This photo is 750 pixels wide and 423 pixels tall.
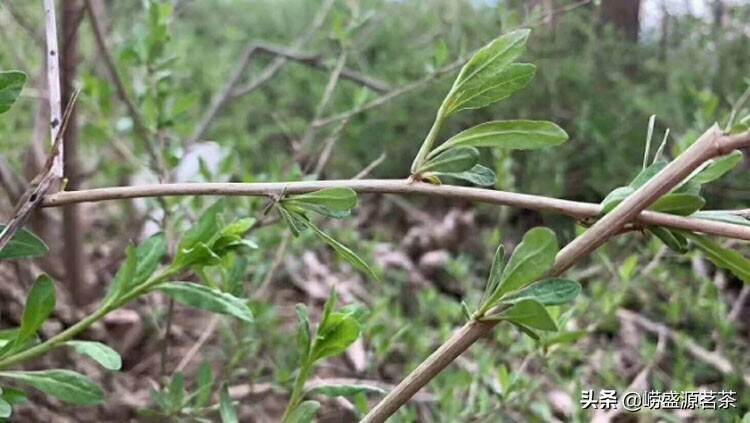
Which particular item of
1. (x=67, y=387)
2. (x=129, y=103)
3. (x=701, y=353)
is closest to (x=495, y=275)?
(x=67, y=387)

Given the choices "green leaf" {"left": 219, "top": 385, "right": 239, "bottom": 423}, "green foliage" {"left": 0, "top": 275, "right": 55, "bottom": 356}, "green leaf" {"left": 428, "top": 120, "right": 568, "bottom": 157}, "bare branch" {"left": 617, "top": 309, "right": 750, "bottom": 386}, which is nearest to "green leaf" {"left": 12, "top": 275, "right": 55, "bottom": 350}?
"green foliage" {"left": 0, "top": 275, "right": 55, "bottom": 356}

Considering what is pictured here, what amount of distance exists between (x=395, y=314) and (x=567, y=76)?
737mm

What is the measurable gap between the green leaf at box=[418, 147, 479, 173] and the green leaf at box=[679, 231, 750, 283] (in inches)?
4.1

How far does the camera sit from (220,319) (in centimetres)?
92

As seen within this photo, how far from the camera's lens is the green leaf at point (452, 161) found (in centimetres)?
40

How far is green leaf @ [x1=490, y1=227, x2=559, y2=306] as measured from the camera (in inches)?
14.8

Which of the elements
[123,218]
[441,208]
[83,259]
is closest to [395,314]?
[83,259]

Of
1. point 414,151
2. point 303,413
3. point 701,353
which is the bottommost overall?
point 701,353

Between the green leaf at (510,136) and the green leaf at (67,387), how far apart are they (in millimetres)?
237

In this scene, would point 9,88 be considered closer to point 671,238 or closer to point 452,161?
point 452,161

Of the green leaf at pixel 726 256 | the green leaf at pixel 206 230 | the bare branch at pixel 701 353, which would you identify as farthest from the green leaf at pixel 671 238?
the bare branch at pixel 701 353

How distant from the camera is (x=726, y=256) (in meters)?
0.39

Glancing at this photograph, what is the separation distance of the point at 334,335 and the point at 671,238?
7.7 inches

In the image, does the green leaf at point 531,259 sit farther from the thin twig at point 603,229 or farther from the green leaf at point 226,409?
the green leaf at point 226,409
